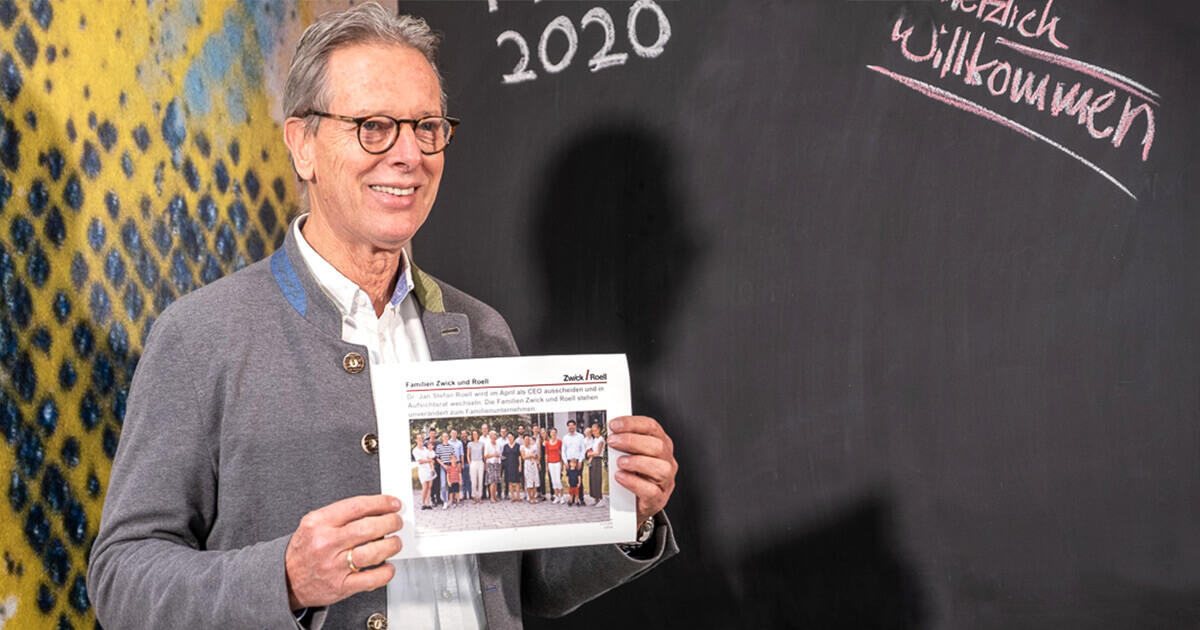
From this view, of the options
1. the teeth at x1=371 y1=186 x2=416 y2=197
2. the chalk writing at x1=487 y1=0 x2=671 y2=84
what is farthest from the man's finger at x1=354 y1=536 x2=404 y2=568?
the chalk writing at x1=487 y1=0 x2=671 y2=84

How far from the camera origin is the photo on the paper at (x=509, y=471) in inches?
49.9

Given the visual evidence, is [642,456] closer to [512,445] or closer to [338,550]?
[512,445]

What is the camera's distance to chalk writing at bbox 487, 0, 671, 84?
2146 mm

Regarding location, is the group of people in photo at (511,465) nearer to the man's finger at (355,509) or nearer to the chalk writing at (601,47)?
the man's finger at (355,509)

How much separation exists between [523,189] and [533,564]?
36.4 inches

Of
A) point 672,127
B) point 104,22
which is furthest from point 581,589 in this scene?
point 104,22

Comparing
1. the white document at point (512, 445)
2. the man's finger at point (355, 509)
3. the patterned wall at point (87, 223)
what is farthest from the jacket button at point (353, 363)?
the patterned wall at point (87, 223)

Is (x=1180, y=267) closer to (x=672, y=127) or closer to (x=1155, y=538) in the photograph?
(x=1155, y=538)

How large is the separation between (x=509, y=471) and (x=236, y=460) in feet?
1.14

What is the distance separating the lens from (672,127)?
214cm

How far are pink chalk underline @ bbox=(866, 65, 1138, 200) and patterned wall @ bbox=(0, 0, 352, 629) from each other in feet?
4.09

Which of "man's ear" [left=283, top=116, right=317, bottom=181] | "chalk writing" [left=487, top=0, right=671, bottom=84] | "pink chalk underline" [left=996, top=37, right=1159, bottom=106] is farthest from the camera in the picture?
"chalk writing" [left=487, top=0, right=671, bottom=84]

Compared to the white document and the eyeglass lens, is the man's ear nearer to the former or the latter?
the eyeglass lens

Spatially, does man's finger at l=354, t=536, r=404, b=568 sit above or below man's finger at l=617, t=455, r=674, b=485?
below
